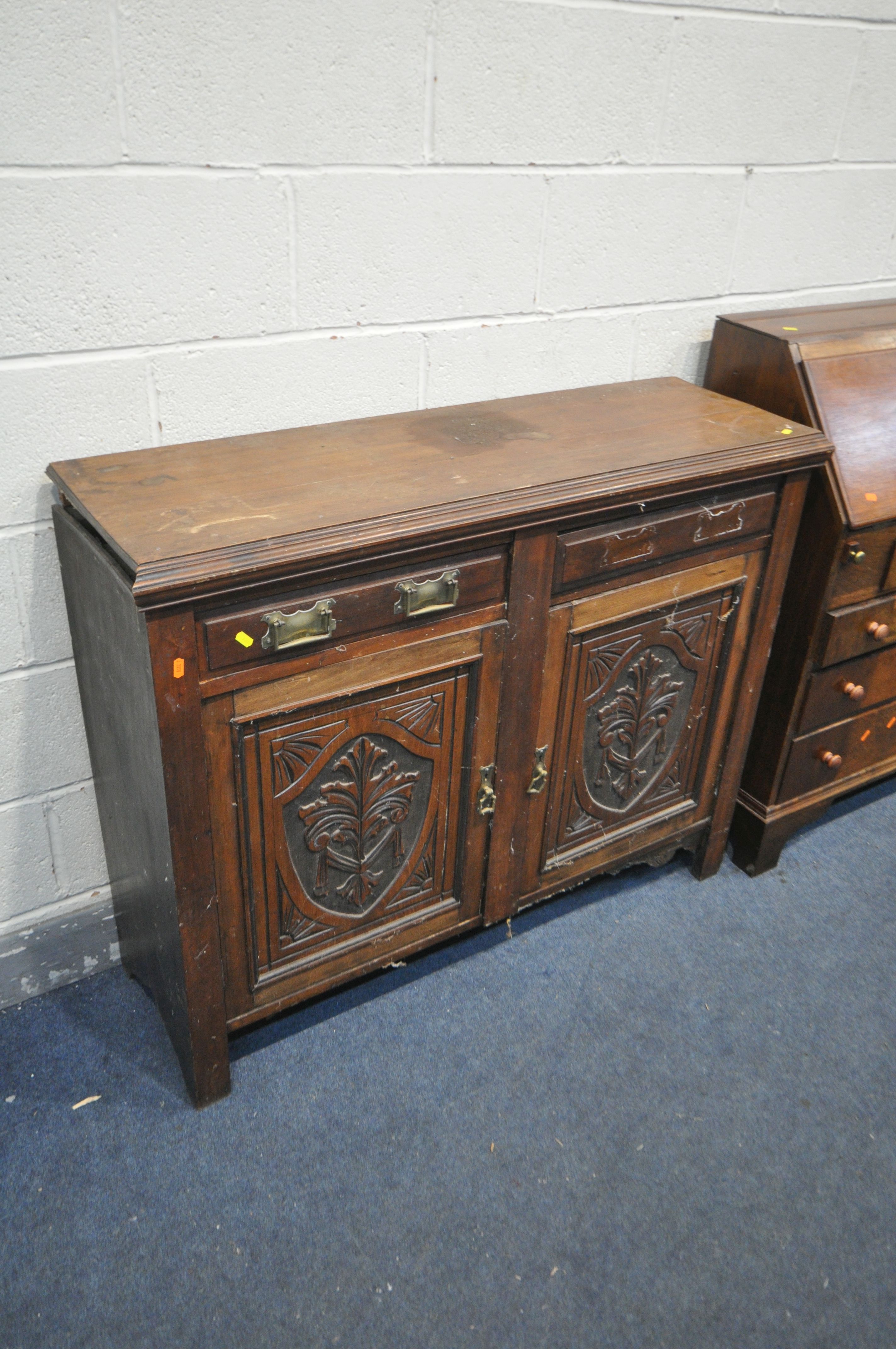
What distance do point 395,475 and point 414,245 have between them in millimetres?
457

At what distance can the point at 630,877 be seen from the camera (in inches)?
81.0

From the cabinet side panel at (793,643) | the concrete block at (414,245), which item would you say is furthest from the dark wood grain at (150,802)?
the cabinet side panel at (793,643)

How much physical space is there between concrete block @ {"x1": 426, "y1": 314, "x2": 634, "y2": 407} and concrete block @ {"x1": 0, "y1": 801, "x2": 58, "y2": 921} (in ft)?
3.18

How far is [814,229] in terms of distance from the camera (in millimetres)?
2080

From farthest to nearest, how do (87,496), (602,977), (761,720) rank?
(761,720)
(602,977)
(87,496)

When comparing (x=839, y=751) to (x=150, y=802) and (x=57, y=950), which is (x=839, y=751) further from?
(x=57, y=950)

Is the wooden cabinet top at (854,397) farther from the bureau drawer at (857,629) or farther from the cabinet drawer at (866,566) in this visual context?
the bureau drawer at (857,629)

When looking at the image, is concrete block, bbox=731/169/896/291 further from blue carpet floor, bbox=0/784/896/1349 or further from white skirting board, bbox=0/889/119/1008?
white skirting board, bbox=0/889/119/1008

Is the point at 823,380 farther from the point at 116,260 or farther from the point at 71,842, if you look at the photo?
the point at 71,842

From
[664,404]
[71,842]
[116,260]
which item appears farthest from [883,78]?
[71,842]

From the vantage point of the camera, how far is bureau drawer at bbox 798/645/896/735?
1.91 meters

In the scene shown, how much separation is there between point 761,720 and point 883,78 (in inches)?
51.3

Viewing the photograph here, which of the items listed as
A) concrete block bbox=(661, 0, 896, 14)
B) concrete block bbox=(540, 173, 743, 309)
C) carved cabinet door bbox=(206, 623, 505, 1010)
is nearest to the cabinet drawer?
concrete block bbox=(540, 173, 743, 309)

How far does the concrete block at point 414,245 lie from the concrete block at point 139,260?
58 mm
